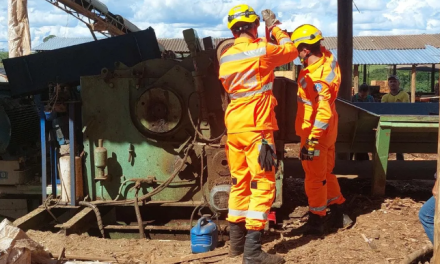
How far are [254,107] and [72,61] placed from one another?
247 cm

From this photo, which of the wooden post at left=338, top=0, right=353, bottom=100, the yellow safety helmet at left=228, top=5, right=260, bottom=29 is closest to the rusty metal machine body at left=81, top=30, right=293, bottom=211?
the yellow safety helmet at left=228, top=5, right=260, bottom=29

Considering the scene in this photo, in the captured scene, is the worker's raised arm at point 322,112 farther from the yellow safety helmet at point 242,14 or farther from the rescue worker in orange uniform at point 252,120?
the yellow safety helmet at point 242,14

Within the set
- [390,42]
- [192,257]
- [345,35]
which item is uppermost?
[390,42]

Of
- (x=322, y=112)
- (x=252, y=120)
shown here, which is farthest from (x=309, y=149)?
(x=252, y=120)

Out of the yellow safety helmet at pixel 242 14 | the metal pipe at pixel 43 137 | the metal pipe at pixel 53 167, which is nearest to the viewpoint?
the yellow safety helmet at pixel 242 14

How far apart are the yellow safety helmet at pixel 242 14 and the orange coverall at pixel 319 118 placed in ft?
2.45

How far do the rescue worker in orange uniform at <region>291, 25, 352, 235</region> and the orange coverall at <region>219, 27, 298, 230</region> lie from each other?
1.36 ft

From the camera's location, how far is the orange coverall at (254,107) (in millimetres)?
3727

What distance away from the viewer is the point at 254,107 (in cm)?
372

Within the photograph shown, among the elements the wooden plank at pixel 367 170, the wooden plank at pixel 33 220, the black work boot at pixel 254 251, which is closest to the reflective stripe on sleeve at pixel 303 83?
the black work boot at pixel 254 251

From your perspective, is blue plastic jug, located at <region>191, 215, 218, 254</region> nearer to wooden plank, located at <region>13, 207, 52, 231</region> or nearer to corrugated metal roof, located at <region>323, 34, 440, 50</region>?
wooden plank, located at <region>13, 207, 52, 231</region>

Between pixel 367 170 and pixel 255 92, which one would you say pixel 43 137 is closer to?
pixel 255 92

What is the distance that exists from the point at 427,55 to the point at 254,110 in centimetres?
1631

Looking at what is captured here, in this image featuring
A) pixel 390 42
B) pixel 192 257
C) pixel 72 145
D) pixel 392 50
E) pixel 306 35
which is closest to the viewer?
pixel 192 257
